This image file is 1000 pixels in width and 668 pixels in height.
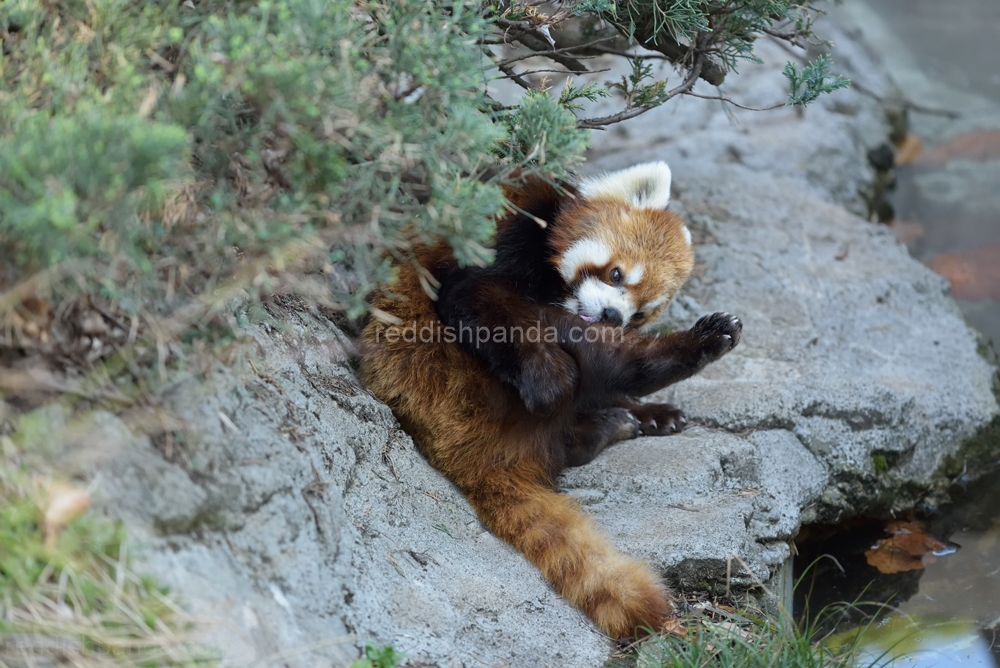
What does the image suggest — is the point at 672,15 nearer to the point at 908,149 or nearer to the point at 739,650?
the point at 739,650

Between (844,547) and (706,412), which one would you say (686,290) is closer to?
(706,412)

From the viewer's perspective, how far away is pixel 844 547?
3.82 m

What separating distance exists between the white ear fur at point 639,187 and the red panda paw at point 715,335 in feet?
2.00

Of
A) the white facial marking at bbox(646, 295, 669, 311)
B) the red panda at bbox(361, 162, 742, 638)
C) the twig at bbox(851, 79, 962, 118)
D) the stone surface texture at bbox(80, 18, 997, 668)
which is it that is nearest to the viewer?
the stone surface texture at bbox(80, 18, 997, 668)

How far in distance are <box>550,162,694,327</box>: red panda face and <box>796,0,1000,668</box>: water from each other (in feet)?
4.41

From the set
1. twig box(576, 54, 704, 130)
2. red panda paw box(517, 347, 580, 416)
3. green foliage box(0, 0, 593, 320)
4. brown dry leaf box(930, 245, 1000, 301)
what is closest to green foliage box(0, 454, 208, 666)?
green foliage box(0, 0, 593, 320)

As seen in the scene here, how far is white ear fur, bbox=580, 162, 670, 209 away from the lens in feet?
11.4

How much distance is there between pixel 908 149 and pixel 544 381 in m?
5.30

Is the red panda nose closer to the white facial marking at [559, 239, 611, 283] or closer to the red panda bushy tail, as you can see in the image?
the white facial marking at [559, 239, 611, 283]

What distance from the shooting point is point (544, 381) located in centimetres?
299

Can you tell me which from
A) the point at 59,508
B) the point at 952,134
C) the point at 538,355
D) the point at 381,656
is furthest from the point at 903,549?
the point at 952,134

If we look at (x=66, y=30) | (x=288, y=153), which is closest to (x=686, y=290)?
(x=288, y=153)

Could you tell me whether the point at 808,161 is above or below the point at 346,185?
below

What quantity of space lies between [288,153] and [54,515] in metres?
1.00
